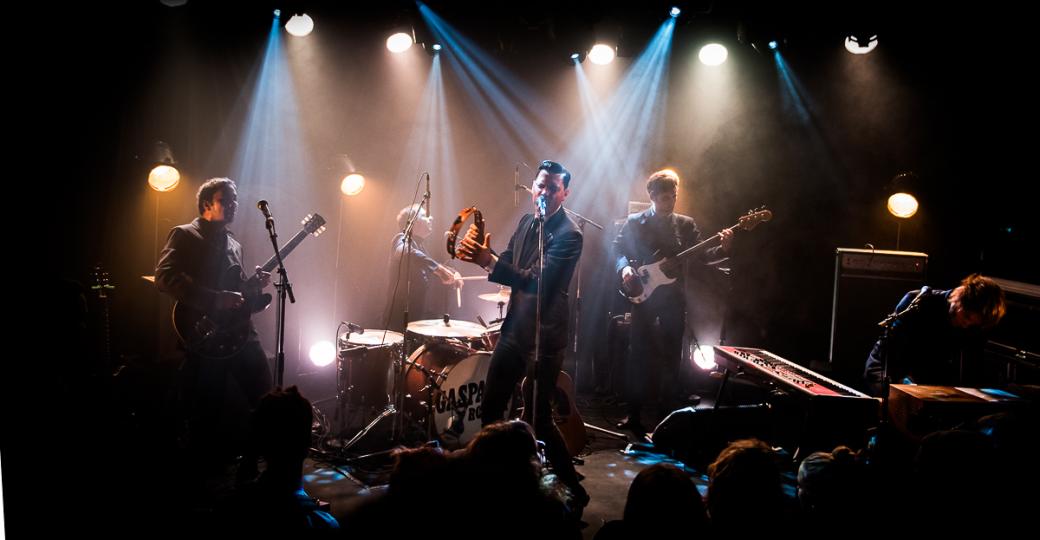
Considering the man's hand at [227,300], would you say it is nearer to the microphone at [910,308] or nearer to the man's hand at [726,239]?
the man's hand at [726,239]

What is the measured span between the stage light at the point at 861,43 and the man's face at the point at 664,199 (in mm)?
3225

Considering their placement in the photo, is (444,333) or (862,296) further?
(862,296)

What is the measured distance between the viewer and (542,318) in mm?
4289

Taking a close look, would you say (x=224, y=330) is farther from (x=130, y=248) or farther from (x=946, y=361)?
(x=946, y=361)

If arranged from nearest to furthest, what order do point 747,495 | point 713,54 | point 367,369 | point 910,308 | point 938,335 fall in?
point 747,495
point 910,308
point 938,335
point 367,369
point 713,54

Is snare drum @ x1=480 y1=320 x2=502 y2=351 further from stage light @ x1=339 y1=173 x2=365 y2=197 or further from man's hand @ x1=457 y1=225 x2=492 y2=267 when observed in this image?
stage light @ x1=339 y1=173 x2=365 y2=197

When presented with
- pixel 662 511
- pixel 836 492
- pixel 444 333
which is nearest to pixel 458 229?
pixel 444 333

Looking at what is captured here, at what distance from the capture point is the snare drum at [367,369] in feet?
19.4

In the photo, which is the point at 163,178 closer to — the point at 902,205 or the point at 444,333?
the point at 444,333

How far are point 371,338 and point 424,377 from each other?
89 cm

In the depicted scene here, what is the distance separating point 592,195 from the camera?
29.7 feet

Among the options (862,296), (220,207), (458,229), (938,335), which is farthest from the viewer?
(862,296)

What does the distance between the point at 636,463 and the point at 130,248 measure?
573 centimetres

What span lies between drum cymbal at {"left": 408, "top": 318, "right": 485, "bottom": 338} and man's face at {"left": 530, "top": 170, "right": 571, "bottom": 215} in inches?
62.0
